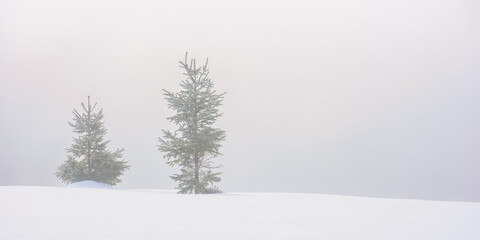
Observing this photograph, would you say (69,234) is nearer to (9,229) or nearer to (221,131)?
(9,229)

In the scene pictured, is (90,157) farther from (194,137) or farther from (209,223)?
(209,223)

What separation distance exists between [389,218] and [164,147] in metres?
10.3

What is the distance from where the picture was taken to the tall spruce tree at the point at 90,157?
62.2 ft

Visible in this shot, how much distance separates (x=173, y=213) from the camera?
635 centimetres

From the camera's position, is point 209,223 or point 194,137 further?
point 194,137

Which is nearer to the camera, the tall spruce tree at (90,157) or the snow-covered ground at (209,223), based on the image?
the snow-covered ground at (209,223)

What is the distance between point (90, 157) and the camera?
63.1ft

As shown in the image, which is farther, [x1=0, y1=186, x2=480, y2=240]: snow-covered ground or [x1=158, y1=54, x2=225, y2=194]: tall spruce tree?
[x1=158, y1=54, x2=225, y2=194]: tall spruce tree

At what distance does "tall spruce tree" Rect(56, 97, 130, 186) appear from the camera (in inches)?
746

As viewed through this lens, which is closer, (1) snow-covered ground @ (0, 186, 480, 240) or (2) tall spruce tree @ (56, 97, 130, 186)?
(1) snow-covered ground @ (0, 186, 480, 240)

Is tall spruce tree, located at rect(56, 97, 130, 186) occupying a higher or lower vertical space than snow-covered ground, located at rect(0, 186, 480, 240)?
higher

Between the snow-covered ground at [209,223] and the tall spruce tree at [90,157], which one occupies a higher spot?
the tall spruce tree at [90,157]

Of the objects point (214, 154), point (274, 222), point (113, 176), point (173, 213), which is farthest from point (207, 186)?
point (274, 222)

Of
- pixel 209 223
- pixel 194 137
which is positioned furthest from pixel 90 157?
pixel 209 223
